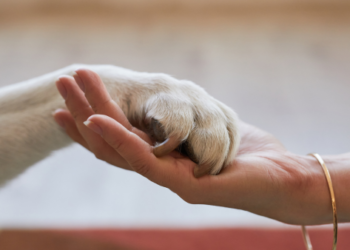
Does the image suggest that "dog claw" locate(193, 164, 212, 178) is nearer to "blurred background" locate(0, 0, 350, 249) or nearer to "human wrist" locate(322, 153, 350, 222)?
"human wrist" locate(322, 153, 350, 222)

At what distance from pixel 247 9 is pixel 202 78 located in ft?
4.90

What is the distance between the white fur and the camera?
0.63 metres

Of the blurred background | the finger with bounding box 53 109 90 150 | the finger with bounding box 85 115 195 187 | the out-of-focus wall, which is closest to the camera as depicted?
the finger with bounding box 85 115 195 187

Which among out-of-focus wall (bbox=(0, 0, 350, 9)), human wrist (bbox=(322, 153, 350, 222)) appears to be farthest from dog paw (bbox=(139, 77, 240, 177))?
out-of-focus wall (bbox=(0, 0, 350, 9))

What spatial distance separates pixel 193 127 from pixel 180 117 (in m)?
0.04

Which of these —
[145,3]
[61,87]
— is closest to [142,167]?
[61,87]

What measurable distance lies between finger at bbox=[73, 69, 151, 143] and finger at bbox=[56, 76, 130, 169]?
0.10 feet

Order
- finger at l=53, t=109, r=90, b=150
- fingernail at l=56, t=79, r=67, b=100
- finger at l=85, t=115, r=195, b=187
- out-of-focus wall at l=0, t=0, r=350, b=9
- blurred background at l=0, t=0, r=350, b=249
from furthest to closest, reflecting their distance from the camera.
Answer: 1. out-of-focus wall at l=0, t=0, r=350, b=9
2. blurred background at l=0, t=0, r=350, b=249
3. finger at l=53, t=109, r=90, b=150
4. fingernail at l=56, t=79, r=67, b=100
5. finger at l=85, t=115, r=195, b=187

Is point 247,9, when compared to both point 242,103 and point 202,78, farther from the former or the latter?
point 242,103

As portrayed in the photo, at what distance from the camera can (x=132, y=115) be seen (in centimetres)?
72

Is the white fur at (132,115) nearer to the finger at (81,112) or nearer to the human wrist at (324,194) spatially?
the finger at (81,112)

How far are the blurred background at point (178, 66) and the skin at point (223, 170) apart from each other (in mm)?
259

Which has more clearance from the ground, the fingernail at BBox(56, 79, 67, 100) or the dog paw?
the fingernail at BBox(56, 79, 67, 100)

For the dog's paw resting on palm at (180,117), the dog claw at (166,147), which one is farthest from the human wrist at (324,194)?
the dog claw at (166,147)
